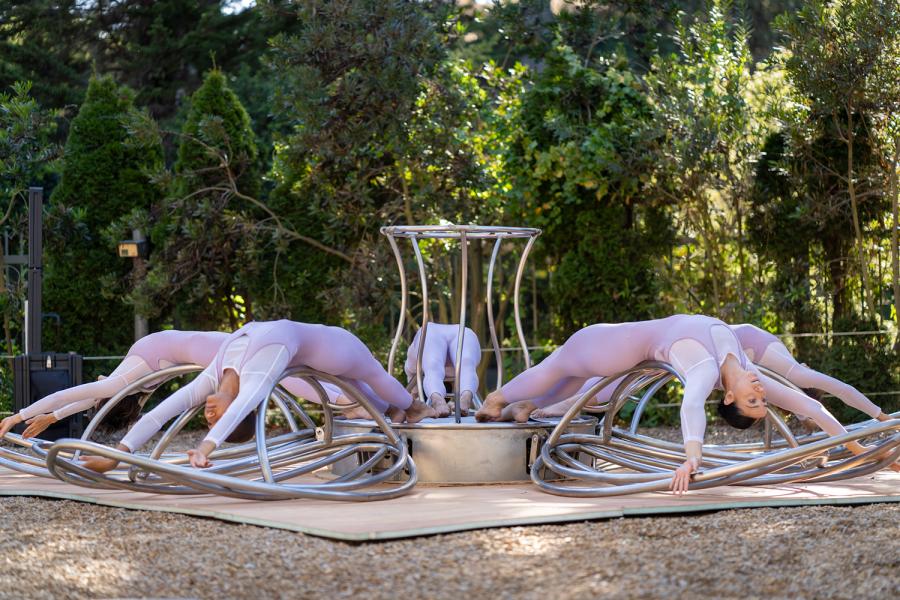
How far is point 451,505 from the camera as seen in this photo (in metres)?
4.41

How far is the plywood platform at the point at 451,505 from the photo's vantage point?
3.88 metres

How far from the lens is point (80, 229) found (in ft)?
29.7

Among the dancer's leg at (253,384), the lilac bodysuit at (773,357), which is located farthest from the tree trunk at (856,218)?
the dancer's leg at (253,384)

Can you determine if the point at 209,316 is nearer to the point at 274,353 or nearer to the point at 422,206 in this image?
the point at 422,206

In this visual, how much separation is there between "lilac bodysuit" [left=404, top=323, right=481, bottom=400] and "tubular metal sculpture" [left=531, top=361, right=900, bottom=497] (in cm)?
79

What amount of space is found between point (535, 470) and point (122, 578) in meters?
2.21

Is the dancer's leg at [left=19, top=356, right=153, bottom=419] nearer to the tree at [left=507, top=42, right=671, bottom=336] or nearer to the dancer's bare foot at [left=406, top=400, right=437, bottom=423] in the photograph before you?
the dancer's bare foot at [left=406, top=400, right=437, bottom=423]

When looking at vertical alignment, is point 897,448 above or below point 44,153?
below

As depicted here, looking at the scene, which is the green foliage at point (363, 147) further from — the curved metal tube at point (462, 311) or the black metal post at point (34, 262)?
the curved metal tube at point (462, 311)

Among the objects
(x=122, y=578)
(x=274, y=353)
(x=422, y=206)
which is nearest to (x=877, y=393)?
(x=422, y=206)

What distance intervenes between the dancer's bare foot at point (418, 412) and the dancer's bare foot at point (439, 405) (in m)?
0.07

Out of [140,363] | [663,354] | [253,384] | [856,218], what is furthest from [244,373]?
[856,218]

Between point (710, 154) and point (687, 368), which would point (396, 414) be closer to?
point (687, 368)

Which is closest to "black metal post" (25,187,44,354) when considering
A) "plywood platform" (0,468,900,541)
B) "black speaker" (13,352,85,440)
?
"black speaker" (13,352,85,440)
